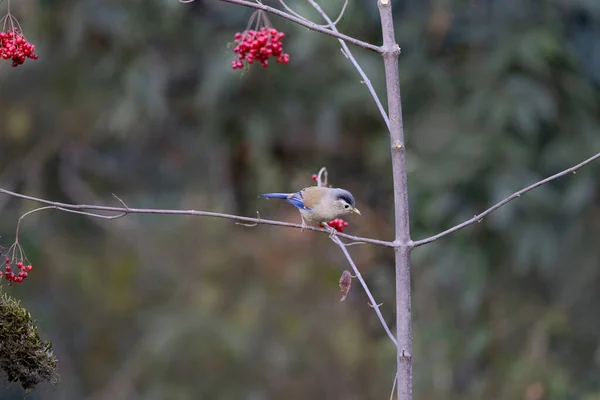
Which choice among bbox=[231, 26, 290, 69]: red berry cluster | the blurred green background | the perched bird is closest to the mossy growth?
bbox=[231, 26, 290, 69]: red berry cluster

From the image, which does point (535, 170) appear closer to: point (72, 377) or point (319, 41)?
point (319, 41)

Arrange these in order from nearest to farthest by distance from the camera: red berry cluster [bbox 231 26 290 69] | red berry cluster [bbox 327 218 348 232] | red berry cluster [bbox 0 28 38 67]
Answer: red berry cluster [bbox 0 28 38 67], red berry cluster [bbox 231 26 290 69], red berry cluster [bbox 327 218 348 232]

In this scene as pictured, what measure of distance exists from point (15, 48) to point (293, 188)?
13.9 ft

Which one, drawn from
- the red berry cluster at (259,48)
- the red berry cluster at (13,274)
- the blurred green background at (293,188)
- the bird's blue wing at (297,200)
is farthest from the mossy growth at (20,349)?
the blurred green background at (293,188)

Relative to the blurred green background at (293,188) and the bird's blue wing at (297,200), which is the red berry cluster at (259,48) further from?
the blurred green background at (293,188)

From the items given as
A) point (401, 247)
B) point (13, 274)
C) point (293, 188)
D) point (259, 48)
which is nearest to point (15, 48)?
point (13, 274)

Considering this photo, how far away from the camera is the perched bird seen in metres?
2.70

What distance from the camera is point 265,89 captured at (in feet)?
18.9

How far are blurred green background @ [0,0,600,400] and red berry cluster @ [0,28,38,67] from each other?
2.90 metres

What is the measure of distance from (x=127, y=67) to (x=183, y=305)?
1695 mm

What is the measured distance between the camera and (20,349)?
5.72ft

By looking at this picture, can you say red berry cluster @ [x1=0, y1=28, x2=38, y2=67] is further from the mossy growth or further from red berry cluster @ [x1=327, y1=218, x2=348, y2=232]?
red berry cluster @ [x1=327, y1=218, x2=348, y2=232]

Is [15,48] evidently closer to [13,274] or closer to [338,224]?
[13,274]

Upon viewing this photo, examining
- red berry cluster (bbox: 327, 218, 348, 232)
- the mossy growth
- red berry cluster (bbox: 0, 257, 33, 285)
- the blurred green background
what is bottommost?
the mossy growth
